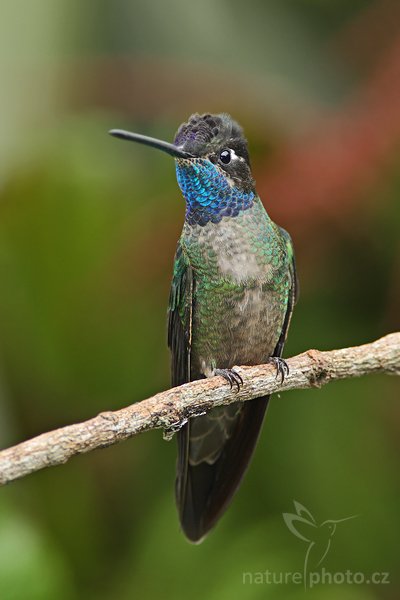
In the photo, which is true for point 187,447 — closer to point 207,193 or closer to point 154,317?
point 207,193

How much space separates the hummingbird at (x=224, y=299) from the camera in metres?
2.56

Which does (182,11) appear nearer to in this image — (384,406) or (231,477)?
(384,406)

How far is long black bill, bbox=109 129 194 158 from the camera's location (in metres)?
1.87

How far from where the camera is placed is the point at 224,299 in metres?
2.72

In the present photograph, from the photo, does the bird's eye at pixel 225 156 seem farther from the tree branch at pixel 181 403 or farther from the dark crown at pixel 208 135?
the tree branch at pixel 181 403

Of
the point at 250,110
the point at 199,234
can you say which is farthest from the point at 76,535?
the point at 250,110

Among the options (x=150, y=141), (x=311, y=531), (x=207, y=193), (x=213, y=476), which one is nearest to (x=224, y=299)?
(x=207, y=193)

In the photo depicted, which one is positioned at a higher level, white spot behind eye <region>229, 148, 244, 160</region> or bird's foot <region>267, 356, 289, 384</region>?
white spot behind eye <region>229, 148, 244, 160</region>

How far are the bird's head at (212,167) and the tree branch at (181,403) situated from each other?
52 cm

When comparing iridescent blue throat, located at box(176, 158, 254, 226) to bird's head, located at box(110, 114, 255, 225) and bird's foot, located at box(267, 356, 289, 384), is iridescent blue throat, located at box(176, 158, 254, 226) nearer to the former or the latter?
bird's head, located at box(110, 114, 255, 225)

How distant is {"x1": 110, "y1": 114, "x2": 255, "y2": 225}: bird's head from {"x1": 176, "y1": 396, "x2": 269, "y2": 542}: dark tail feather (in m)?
0.65

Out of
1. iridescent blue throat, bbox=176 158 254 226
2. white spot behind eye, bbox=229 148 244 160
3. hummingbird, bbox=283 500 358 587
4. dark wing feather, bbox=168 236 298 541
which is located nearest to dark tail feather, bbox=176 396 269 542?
dark wing feather, bbox=168 236 298 541

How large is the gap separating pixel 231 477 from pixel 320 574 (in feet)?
1.96

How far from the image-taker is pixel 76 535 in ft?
10.6
